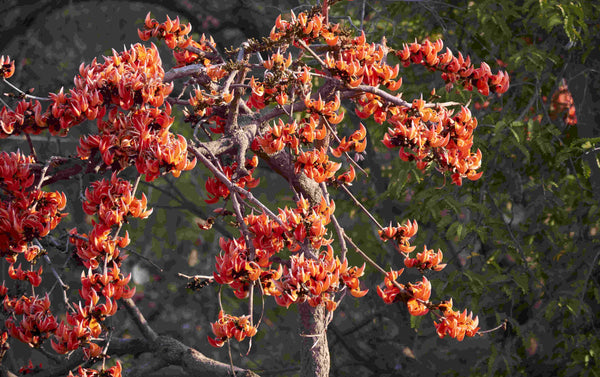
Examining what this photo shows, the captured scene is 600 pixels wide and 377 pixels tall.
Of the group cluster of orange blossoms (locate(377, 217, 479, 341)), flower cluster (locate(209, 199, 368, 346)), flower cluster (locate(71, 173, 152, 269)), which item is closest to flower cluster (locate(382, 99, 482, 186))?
cluster of orange blossoms (locate(377, 217, 479, 341))

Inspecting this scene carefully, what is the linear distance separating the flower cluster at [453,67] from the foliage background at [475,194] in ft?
3.66

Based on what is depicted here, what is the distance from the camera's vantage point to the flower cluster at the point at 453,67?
9.10ft

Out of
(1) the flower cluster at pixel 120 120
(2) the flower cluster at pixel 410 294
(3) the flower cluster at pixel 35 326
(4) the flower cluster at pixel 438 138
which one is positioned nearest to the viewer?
(1) the flower cluster at pixel 120 120

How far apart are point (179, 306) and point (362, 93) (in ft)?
14.6

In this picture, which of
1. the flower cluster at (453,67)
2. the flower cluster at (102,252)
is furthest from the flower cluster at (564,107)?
the flower cluster at (102,252)

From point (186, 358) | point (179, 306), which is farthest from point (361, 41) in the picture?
point (179, 306)

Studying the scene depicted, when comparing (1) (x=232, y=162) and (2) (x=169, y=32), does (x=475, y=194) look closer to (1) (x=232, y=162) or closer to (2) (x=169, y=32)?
(1) (x=232, y=162)

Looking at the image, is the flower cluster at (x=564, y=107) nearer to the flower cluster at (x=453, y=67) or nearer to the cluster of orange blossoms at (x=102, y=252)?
the flower cluster at (x=453, y=67)

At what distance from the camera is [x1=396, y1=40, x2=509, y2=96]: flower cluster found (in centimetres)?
277

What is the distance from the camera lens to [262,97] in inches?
97.7

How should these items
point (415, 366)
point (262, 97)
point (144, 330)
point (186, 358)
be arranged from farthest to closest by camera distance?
1. point (415, 366)
2. point (144, 330)
3. point (186, 358)
4. point (262, 97)

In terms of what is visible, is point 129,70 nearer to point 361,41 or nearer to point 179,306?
point 361,41

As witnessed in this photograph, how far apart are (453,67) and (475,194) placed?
1854mm

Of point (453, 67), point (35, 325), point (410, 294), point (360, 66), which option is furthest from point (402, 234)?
point (35, 325)
